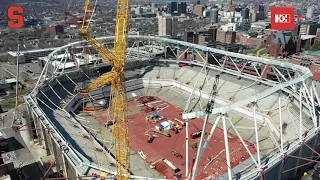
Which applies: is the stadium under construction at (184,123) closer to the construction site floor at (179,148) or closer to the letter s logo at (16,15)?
the construction site floor at (179,148)

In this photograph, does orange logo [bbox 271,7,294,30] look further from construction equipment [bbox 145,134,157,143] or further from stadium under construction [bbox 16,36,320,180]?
construction equipment [bbox 145,134,157,143]

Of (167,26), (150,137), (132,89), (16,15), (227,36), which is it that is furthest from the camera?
(167,26)

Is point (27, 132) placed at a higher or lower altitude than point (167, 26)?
lower

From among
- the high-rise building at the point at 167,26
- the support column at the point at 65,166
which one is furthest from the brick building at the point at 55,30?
the support column at the point at 65,166

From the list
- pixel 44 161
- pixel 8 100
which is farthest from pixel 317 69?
pixel 8 100

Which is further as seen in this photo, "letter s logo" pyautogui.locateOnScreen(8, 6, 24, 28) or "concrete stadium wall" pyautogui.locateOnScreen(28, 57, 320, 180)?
"letter s logo" pyautogui.locateOnScreen(8, 6, 24, 28)

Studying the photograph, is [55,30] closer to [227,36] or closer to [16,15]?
[16,15]

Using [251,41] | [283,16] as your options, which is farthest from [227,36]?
[283,16]

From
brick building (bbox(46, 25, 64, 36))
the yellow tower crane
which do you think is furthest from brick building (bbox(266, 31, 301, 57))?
brick building (bbox(46, 25, 64, 36))
